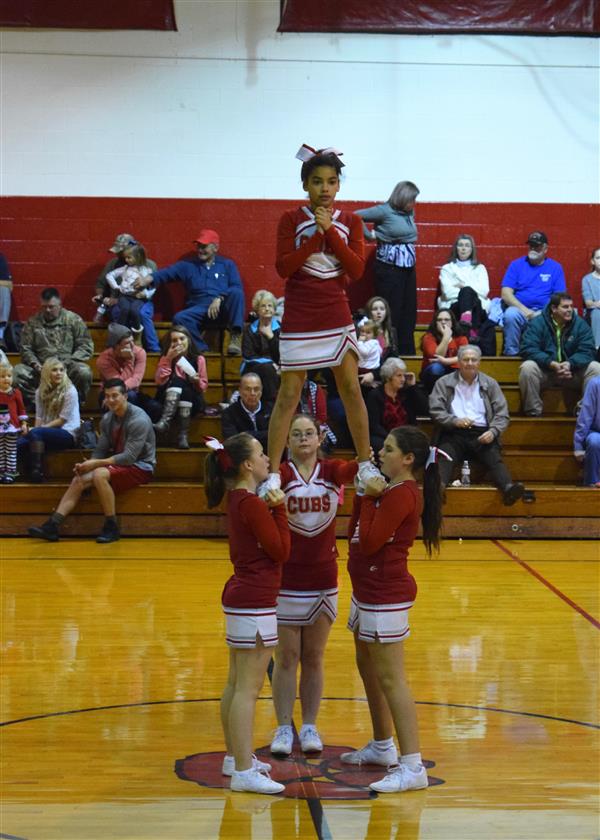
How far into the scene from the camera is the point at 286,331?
4777 millimetres

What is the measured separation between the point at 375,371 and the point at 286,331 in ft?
18.2

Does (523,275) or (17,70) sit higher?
(17,70)

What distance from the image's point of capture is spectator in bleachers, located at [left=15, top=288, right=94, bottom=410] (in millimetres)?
10656

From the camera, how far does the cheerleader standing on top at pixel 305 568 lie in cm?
485

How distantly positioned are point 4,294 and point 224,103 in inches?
118

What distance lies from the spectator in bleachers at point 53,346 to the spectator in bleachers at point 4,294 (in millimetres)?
782

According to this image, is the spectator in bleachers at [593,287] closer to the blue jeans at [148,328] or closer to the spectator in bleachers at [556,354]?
the spectator in bleachers at [556,354]

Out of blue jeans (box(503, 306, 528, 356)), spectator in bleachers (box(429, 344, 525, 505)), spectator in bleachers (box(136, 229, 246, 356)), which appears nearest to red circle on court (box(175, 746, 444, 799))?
spectator in bleachers (box(429, 344, 525, 505))

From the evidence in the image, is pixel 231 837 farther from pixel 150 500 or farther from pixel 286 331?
pixel 150 500

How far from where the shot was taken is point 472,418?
32.2 ft

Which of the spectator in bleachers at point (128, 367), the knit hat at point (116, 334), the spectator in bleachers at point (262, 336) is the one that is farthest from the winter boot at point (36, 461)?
the spectator in bleachers at point (262, 336)

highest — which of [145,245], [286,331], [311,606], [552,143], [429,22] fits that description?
[429,22]

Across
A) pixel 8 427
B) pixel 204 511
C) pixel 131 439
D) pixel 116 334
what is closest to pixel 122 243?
pixel 116 334

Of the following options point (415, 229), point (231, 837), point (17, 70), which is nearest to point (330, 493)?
point (231, 837)
